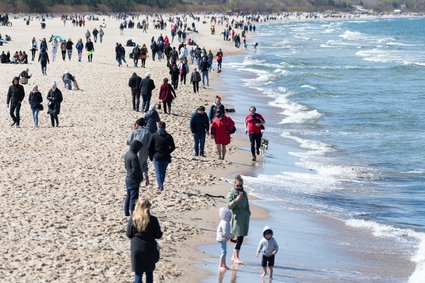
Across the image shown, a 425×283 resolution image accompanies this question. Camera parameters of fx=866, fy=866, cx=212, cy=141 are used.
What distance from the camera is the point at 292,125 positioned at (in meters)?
29.9

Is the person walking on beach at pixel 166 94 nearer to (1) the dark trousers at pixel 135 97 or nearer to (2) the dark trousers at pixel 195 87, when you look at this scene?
(1) the dark trousers at pixel 135 97

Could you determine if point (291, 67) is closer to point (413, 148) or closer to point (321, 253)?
point (413, 148)

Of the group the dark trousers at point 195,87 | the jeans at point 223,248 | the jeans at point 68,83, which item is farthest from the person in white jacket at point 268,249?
the dark trousers at point 195,87

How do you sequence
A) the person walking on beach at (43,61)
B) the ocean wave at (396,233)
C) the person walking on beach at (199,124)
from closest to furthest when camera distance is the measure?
the ocean wave at (396,233)
the person walking on beach at (199,124)
the person walking on beach at (43,61)

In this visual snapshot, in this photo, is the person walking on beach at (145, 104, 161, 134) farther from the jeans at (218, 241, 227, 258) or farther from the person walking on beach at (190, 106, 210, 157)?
the jeans at (218, 241, 227, 258)

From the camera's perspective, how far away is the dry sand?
1155 centimetres

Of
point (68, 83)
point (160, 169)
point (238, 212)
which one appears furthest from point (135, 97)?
point (238, 212)

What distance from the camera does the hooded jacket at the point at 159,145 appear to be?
50.1 ft

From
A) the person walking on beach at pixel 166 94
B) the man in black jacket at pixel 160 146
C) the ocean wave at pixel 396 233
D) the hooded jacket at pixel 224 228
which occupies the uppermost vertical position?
the man in black jacket at pixel 160 146

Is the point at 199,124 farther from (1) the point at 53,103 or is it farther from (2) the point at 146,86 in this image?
(2) the point at 146,86

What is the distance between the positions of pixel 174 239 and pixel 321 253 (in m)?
2.41

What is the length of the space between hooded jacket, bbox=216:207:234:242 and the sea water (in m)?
2.93

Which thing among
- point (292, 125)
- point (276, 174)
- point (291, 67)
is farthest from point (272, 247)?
point (291, 67)

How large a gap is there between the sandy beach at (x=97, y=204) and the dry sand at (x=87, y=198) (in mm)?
16
